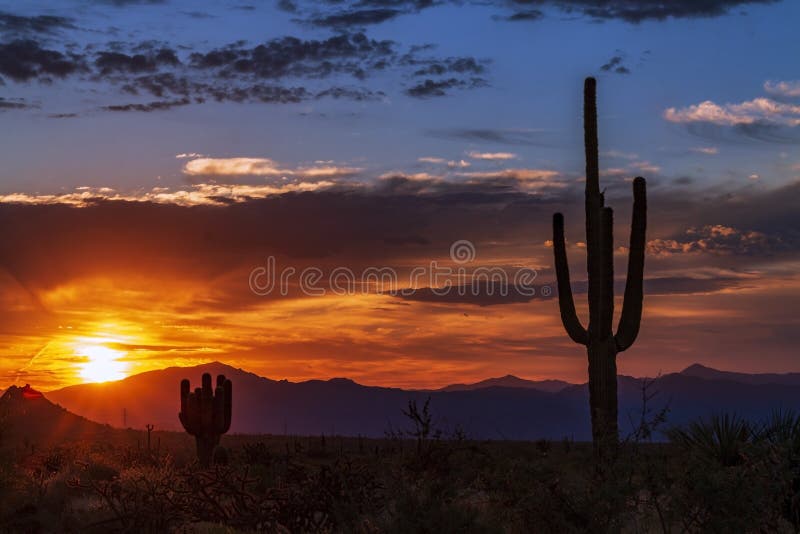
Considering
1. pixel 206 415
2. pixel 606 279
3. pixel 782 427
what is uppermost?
pixel 606 279

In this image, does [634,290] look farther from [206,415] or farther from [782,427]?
[206,415]

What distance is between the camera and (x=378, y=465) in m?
11.2

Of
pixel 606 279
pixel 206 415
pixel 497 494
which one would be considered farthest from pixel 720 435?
pixel 206 415

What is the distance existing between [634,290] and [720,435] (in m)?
5.58

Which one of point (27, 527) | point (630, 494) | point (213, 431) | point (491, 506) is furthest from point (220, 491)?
point (213, 431)

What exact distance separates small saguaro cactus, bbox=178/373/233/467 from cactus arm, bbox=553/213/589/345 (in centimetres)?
1727

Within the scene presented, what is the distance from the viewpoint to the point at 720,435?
1853cm

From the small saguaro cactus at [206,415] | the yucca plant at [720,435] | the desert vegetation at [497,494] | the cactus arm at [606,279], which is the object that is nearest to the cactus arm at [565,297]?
the cactus arm at [606,279]

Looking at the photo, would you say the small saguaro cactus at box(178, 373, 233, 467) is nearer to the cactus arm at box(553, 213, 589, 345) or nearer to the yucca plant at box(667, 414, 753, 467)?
the cactus arm at box(553, 213, 589, 345)

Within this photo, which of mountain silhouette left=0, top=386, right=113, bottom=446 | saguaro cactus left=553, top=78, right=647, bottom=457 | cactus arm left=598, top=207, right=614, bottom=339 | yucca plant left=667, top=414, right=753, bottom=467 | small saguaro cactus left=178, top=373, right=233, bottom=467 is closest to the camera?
yucca plant left=667, top=414, right=753, bottom=467

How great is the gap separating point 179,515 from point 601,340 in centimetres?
1259

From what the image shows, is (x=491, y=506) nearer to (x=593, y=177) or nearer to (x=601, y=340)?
(x=601, y=340)

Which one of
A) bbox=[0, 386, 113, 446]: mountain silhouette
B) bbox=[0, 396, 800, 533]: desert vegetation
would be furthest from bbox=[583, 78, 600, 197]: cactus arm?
bbox=[0, 386, 113, 446]: mountain silhouette

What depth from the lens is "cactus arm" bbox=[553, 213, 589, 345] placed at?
Result: 2378cm
